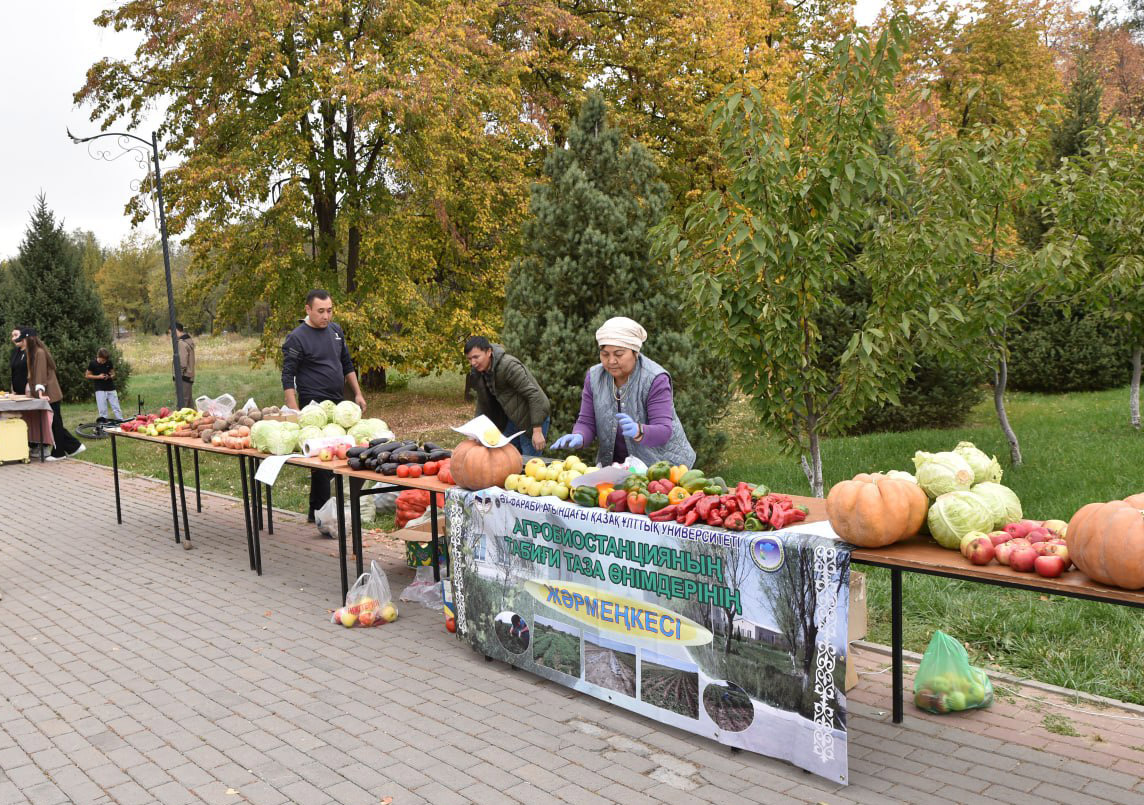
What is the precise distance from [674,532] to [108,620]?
5000 mm

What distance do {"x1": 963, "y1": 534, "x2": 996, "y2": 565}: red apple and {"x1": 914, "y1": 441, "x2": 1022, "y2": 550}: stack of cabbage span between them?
0.16 metres

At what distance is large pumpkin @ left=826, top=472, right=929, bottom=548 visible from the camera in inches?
144

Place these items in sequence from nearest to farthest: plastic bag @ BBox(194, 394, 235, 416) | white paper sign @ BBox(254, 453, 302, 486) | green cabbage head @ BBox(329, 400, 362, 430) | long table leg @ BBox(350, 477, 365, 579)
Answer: long table leg @ BBox(350, 477, 365, 579) → white paper sign @ BBox(254, 453, 302, 486) → green cabbage head @ BBox(329, 400, 362, 430) → plastic bag @ BBox(194, 394, 235, 416)

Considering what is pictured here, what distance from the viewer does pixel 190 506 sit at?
38.2 ft

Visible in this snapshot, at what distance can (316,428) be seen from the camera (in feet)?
24.6

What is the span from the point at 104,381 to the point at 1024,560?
66.3ft

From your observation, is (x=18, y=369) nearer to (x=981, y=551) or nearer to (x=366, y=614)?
(x=366, y=614)

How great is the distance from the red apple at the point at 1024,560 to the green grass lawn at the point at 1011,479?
211 centimetres

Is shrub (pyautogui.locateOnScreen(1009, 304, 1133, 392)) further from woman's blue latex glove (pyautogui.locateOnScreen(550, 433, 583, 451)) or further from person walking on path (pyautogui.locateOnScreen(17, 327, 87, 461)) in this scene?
person walking on path (pyautogui.locateOnScreen(17, 327, 87, 461))

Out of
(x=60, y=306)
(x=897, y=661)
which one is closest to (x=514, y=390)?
(x=897, y=661)

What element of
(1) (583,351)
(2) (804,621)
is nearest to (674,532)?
(2) (804,621)

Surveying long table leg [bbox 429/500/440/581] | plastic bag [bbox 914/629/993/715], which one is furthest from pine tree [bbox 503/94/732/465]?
plastic bag [bbox 914/629/993/715]

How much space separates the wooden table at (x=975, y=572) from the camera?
3119 millimetres

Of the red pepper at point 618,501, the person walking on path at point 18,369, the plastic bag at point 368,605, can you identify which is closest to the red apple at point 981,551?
the red pepper at point 618,501
